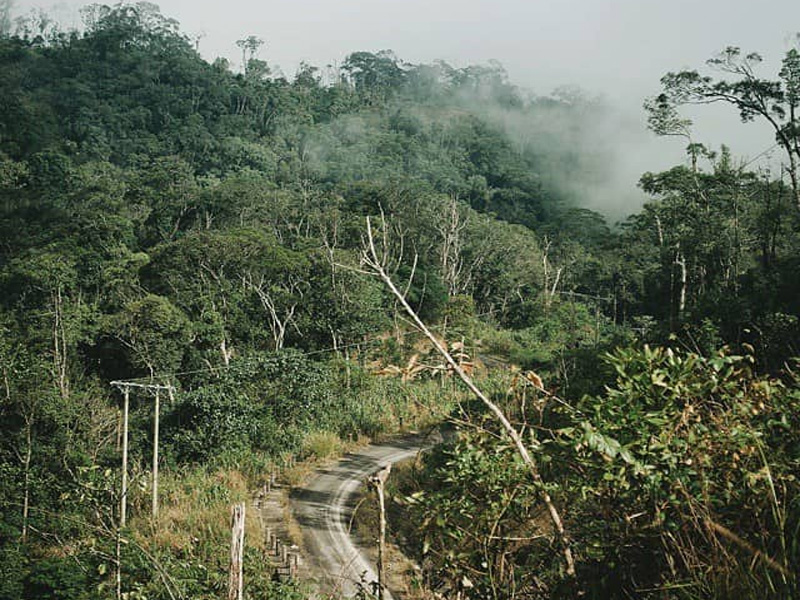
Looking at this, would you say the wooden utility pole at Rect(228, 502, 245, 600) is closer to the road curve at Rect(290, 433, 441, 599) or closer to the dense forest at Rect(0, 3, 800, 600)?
the dense forest at Rect(0, 3, 800, 600)

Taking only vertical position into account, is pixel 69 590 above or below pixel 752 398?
below

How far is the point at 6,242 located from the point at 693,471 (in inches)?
1261

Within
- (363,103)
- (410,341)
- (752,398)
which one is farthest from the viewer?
(363,103)

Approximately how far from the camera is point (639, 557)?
1.63 meters

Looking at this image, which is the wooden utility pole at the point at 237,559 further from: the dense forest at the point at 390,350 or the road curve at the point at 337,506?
the road curve at the point at 337,506

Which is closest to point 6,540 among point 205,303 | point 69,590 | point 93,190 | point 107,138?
point 69,590

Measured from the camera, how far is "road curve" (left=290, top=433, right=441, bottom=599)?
433 inches

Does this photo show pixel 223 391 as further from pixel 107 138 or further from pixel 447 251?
pixel 107 138

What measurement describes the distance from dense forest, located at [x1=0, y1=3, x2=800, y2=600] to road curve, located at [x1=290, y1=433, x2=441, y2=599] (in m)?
1.02

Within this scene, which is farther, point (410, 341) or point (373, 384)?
point (410, 341)

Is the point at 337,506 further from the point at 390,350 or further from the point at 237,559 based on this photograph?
the point at 237,559

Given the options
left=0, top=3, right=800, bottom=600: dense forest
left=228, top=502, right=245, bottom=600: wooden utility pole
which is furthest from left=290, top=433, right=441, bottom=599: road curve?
left=228, top=502, right=245, bottom=600: wooden utility pole

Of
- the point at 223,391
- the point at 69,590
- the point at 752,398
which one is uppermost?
the point at 752,398

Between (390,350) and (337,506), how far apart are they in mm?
10202
